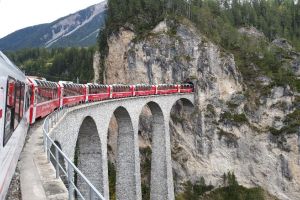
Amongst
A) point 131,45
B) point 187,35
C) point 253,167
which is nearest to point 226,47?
point 187,35

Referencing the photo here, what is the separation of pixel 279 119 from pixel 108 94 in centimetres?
2682

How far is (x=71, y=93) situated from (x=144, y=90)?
14.9 m

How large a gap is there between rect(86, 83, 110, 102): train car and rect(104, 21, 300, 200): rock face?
20.0 m

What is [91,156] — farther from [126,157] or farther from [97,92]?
[126,157]

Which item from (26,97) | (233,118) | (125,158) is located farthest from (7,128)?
(233,118)

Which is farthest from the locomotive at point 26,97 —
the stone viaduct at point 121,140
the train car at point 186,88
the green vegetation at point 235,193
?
the green vegetation at point 235,193

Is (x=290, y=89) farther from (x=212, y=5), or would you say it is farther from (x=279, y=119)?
(x=212, y=5)

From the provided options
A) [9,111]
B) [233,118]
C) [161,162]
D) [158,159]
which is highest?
[9,111]

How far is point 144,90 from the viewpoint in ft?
122

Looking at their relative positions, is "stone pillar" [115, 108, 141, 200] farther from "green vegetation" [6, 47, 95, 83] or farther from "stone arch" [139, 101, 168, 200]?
"green vegetation" [6, 47, 95, 83]

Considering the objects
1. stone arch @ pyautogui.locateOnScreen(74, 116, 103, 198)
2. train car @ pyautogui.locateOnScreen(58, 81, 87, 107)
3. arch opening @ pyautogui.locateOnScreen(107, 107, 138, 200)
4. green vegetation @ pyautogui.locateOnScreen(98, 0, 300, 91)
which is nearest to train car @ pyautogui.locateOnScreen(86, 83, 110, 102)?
train car @ pyautogui.locateOnScreen(58, 81, 87, 107)

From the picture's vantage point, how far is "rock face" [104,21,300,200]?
45.1 metres

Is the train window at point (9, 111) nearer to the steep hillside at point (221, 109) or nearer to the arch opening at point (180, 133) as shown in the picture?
the arch opening at point (180, 133)

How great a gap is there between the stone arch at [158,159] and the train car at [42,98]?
2012cm
